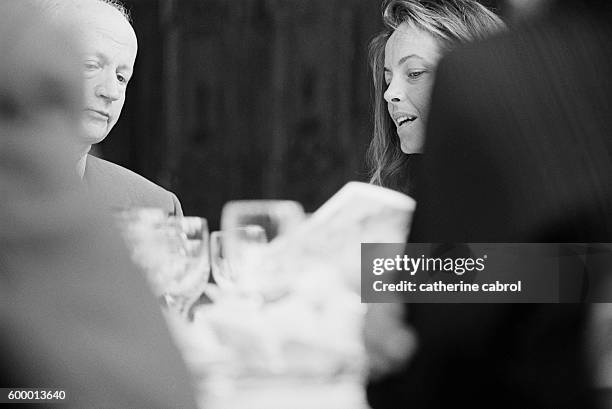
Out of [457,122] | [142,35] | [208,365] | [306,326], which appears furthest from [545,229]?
[142,35]

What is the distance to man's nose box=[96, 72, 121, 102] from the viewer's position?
1.32 meters

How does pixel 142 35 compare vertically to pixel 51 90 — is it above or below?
above

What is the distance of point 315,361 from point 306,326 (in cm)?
5

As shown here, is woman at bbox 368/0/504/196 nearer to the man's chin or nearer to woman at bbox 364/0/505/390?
woman at bbox 364/0/505/390

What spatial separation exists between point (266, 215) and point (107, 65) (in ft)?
1.04

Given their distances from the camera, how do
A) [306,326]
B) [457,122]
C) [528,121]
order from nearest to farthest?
1. [457,122]
2. [528,121]
3. [306,326]

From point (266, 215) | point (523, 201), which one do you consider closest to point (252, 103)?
point (266, 215)

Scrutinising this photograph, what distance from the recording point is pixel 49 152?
454 millimetres

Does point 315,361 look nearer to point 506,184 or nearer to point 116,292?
point 506,184

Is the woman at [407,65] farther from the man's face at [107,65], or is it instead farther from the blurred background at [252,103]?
the man's face at [107,65]

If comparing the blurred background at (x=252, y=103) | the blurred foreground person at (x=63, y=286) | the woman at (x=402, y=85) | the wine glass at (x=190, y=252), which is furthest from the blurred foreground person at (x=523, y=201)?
the blurred foreground person at (x=63, y=286)

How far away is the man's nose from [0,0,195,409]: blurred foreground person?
0.86 m

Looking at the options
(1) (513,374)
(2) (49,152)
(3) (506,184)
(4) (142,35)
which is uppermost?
(4) (142,35)

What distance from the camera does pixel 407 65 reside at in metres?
1.32
